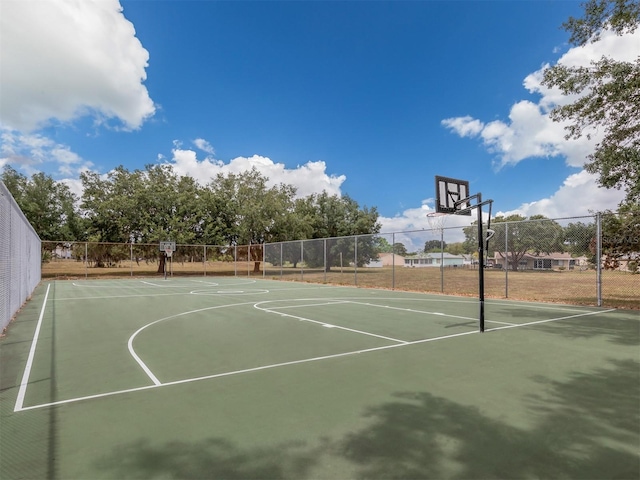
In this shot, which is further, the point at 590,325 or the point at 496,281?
the point at 496,281

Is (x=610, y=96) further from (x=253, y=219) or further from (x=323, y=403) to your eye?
(x=253, y=219)

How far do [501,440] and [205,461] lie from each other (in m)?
A: 2.19

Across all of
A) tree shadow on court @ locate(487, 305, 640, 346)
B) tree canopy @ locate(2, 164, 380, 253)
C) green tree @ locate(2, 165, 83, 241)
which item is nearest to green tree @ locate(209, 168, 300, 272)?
tree canopy @ locate(2, 164, 380, 253)

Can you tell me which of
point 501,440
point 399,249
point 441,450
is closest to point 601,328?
point 501,440

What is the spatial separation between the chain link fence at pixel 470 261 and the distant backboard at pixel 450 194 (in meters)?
2.27

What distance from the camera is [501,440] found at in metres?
2.71

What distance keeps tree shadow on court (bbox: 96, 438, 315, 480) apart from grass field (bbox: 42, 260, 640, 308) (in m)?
11.2

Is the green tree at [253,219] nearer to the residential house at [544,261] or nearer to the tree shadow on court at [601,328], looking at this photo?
the residential house at [544,261]

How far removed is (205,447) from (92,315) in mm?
8368

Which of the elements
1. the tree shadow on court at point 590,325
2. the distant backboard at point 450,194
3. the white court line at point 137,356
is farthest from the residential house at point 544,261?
the white court line at point 137,356

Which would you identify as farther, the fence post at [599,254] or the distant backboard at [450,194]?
the fence post at [599,254]

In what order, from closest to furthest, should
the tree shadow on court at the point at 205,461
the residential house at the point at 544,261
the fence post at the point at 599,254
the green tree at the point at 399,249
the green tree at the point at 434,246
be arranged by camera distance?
the tree shadow on court at the point at 205,461 < the fence post at the point at 599,254 < the residential house at the point at 544,261 < the green tree at the point at 434,246 < the green tree at the point at 399,249

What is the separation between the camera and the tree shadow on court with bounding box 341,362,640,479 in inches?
91.9

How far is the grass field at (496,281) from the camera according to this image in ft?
39.3
